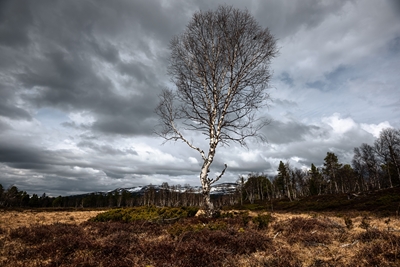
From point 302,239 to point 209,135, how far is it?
644 centimetres

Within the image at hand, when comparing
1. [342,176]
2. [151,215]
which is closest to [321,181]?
[342,176]

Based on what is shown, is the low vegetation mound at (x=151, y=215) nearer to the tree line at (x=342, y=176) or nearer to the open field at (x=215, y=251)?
the open field at (x=215, y=251)

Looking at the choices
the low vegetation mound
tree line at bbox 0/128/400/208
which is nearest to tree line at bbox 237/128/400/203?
tree line at bbox 0/128/400/208

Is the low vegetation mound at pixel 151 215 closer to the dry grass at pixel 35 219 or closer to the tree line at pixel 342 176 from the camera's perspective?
the dry grass at pixel 35 219

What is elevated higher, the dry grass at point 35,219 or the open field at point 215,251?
the open field at point 215,251

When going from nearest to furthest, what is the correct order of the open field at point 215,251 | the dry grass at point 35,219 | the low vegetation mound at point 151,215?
the open field at point 215,251, the low vegetation mound at point 151,215, the dry grass at point 35,219

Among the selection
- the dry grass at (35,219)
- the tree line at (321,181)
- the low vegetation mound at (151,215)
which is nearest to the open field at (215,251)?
the low vegetation mound at (151,215)

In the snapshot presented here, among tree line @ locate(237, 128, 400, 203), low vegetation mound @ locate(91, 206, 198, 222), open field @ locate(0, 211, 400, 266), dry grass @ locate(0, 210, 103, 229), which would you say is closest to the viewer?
open field @ locate(0, 211, 400, 266)

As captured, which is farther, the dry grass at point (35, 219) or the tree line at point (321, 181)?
the tree line at point (321, 181)

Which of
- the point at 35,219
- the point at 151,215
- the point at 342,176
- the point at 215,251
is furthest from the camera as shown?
the point at 342,176

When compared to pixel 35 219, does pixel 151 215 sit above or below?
above

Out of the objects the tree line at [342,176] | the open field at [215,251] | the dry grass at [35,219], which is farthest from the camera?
the tree line at [342,176]

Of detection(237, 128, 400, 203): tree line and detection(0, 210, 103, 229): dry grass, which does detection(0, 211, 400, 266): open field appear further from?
detection(237, 128, 400, 203): tree line

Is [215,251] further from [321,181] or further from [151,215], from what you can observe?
[321,181]
